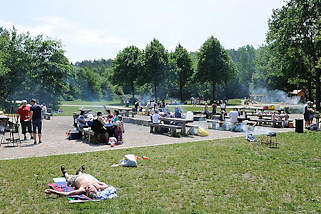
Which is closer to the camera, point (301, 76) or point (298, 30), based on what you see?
point (298, 30)

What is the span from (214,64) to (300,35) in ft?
62.3

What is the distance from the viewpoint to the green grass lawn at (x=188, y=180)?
5.71 m

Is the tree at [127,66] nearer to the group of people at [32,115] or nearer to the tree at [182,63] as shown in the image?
the tree at [182,63]

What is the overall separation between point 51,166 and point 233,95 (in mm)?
71101

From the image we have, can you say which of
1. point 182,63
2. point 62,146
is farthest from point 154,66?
point 62,146

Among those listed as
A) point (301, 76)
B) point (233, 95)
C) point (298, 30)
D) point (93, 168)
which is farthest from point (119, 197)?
point (233, 95)

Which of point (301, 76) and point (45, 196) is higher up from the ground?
point (301, 76)

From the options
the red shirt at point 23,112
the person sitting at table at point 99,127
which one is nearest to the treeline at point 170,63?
the red shirt at point 23,112

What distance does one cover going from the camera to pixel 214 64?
166ft

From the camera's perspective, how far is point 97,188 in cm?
636

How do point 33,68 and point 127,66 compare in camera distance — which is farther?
point 127,66

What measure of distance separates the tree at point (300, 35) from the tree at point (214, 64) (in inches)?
620

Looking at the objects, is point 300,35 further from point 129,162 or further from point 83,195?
point 83,195

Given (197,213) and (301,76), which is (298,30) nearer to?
(301,76)
